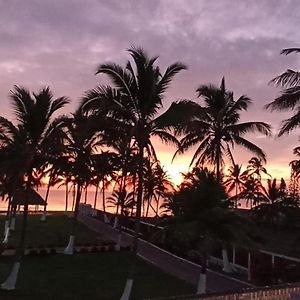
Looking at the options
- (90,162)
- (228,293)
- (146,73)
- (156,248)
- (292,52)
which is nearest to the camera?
(228,293)

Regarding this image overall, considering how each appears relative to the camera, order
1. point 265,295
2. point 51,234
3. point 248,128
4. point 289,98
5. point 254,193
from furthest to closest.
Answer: point 254,193 < point 51,234 < point 248,128 < point 289,98 < point 265,295

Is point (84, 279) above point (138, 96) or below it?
below

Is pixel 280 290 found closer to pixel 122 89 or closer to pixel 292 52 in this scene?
pixel 292 52

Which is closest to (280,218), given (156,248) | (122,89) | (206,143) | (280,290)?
(156,248)

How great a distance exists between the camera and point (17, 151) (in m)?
20.1

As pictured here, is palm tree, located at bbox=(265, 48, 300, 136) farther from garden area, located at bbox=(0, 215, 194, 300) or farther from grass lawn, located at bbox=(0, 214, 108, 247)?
grass lawn, located at bbox=(0, 214, 108, 247)

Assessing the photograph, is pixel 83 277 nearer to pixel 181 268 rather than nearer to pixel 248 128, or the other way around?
pixel 181 268

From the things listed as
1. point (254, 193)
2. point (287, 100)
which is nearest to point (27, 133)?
point (287, 100)

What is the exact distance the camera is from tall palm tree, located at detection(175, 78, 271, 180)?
26.6 metres

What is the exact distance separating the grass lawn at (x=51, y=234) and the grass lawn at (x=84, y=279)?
144 inches

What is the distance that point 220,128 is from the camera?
1057 inches

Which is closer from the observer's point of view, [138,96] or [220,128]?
[138,96]

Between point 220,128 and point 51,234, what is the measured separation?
17941mm

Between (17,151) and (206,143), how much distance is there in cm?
1146
